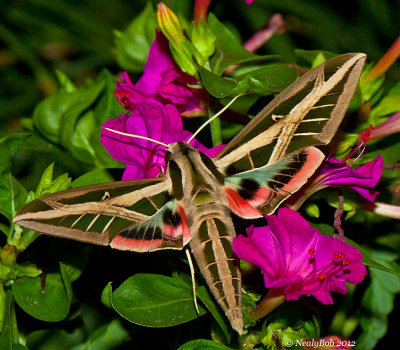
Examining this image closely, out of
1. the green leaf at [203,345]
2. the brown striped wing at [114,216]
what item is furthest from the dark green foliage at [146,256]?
the brown striped wing at [114,216]

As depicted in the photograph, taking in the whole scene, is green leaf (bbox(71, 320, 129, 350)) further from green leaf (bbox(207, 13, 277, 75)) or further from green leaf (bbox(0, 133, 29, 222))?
green leaf (bbox(207, 13, 277, 75))

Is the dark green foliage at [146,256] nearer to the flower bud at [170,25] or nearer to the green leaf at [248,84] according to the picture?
the green leaf at [248,84]

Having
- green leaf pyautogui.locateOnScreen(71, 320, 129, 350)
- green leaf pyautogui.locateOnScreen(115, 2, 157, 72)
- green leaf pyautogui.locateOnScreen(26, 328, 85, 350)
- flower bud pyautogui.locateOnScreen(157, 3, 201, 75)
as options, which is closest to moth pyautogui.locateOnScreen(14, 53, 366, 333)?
flower bud pyautogui.locateOnScreen(157, 3, 201, 75)

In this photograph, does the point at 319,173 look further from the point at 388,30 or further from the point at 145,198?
the point at 388,30

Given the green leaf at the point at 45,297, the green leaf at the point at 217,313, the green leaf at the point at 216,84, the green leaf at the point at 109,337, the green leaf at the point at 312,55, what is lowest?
the green leaf at the point at 109,337

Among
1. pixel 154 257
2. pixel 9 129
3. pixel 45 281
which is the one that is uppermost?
pixel 154 257

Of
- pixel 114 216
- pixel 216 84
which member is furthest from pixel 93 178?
pixel 216 84

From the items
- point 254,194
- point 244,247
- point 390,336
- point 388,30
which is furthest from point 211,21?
point 388,30
